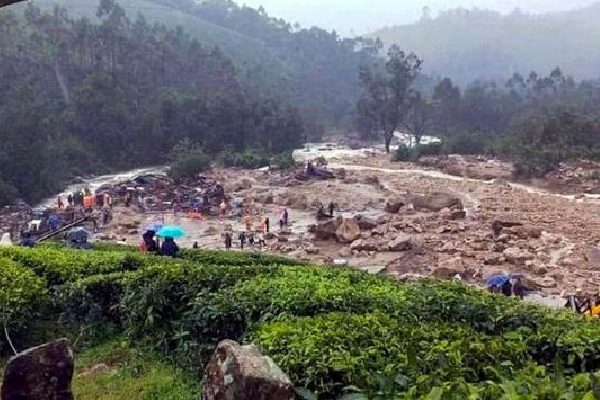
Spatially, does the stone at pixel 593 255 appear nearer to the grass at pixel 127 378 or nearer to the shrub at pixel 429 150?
the grass at pixel 127 378

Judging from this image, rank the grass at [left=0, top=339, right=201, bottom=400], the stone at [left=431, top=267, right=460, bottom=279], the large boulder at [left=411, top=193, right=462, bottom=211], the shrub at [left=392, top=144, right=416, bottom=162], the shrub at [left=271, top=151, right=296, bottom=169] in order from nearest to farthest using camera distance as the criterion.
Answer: the grass at [left=0, top=339, right=201, bottom=400]
the stone at [left=431, top=267, right=460, bottom=279]
the large boulder at [left=411, top=193, right=462, bottom=211]
the shrub at [left=271, top=151, right=296, bottom=169]
the shrub at [left=392, top=144, right=416, bottom=162]

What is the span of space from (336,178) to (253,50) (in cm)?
7627

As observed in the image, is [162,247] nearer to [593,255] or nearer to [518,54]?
[593,255]

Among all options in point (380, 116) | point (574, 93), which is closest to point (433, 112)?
point (380, 116)

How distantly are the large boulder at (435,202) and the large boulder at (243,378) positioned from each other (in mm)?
26420

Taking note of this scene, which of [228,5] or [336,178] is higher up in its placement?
[228,5]

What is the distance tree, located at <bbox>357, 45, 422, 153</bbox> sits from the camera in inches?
2206

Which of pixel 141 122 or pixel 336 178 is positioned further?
pixel 141 122

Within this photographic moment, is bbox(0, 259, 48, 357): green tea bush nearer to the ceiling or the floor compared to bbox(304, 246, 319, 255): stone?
nearer to the ceiling

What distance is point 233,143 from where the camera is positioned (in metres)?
53.3

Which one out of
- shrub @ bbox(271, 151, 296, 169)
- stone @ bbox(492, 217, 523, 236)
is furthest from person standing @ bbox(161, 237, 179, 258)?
shrub @ bbox(271, 151, 296, 169)

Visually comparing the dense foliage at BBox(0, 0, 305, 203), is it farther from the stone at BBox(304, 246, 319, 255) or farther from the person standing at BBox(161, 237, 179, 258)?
the person standing at BBox(161, 237, 179, 258)

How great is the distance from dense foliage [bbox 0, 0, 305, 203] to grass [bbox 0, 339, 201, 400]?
31.5m

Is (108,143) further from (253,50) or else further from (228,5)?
(228,5)
